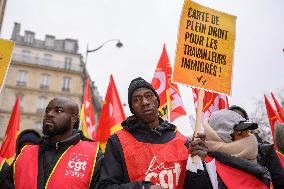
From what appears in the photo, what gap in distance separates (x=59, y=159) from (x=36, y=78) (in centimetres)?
4885

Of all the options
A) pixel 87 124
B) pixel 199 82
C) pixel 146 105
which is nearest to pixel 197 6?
pixel 199 82

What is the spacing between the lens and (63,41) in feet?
190

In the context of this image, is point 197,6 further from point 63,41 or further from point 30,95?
point 63,41

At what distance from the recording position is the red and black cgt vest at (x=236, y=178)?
2.99m

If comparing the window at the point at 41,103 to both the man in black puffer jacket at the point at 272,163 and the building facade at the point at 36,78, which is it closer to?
the building facade at the point at 36,78

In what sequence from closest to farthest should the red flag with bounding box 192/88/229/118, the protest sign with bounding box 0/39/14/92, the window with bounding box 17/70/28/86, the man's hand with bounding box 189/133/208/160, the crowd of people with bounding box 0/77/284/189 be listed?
the man's hand with bounding box 189/133/208/160 < the crowd of people with bounding box 0/77/284/189 < the protest sign with bounding box 0/39/14/92 < the red flag with bounding box 192/88/229/118 < the window with bounding box 17/70/28/86

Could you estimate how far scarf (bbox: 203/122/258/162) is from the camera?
3.08 metres

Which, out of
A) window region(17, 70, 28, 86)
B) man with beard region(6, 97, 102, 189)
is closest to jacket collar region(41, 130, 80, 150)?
man with beard region(6, 97, 102, 189)

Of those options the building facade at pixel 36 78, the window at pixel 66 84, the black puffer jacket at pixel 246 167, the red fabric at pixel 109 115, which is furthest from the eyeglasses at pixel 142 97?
the window at pixel 66 84

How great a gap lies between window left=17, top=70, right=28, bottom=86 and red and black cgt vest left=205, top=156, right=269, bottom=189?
49.3 metres

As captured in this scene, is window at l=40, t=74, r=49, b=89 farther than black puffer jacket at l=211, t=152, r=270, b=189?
Yes

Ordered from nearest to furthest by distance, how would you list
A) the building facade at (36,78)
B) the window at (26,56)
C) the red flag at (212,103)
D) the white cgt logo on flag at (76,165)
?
the white cgt logo on flag at (76,165)
the red flag at (212,103)
the building facade at (36,78)
the window at (26,56)

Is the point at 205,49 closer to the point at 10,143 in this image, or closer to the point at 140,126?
the point at 140,126

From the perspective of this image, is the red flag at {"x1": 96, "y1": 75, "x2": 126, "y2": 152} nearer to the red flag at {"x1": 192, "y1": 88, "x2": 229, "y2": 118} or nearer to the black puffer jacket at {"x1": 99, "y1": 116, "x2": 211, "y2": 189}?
the red flag at {"x1": 192, "y1": 88, "x2": 229, "y2": 118}
